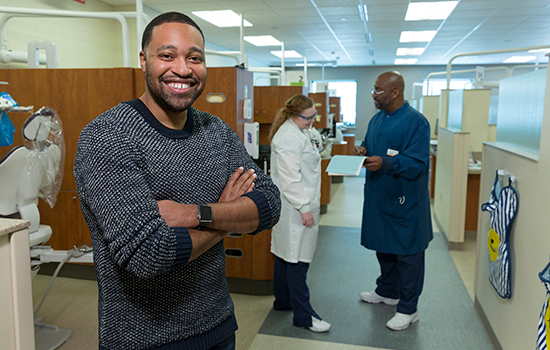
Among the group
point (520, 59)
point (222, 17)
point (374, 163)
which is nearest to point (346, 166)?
point (374, 163)

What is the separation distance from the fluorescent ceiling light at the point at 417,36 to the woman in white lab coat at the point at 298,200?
718 cm

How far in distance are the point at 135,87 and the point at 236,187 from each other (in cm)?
225

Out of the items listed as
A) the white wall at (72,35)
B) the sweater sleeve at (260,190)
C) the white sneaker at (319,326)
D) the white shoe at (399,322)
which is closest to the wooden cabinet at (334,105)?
the white wall at (72,35)

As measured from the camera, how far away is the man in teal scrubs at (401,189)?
265 cm

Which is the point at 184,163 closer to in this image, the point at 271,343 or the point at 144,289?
the point at 144,289

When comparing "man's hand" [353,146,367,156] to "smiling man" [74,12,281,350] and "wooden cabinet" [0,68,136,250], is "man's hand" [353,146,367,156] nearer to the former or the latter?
"wooden cabinet" [0,68,136,250]

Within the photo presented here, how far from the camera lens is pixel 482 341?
2.56 metres

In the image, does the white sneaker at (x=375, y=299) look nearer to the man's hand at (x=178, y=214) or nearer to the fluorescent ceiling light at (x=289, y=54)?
the man's hand at (x=178, y=214)

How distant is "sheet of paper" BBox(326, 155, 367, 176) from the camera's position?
2663 millimetres

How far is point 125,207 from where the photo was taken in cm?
99

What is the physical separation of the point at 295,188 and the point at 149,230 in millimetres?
1599

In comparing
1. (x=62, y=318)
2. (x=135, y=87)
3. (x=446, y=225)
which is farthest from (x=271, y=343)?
(x=446, y=225)

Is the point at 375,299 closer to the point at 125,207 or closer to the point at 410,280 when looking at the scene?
the point at 410,280

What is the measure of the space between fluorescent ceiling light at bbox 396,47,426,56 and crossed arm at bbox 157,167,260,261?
1100 cm
